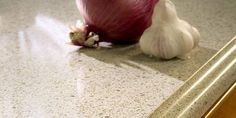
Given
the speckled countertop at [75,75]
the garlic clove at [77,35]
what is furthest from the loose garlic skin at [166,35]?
the garlic clove at [77,35]

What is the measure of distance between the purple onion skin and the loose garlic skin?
0.05m

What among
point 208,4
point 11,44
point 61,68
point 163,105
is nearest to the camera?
point 163,105

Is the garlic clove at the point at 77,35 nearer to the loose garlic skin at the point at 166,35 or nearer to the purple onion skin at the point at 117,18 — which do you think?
the purple onion skin at the point at 117,18

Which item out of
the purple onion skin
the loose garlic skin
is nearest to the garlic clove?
the purple onion skin

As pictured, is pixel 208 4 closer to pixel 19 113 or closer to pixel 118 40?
pixel 118 40

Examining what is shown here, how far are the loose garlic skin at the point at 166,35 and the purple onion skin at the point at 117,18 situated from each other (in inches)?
1.9

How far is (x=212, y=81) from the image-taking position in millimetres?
627

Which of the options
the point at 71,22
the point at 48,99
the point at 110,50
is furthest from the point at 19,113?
the point at 71,22

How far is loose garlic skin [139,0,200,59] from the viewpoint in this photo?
2.51ft

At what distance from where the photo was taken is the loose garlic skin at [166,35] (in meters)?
0.76

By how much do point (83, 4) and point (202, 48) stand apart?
271 mm

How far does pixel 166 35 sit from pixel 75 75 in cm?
19

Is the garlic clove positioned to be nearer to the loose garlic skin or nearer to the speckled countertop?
the speckled countertop

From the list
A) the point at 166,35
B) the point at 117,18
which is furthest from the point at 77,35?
the point at 166,35
